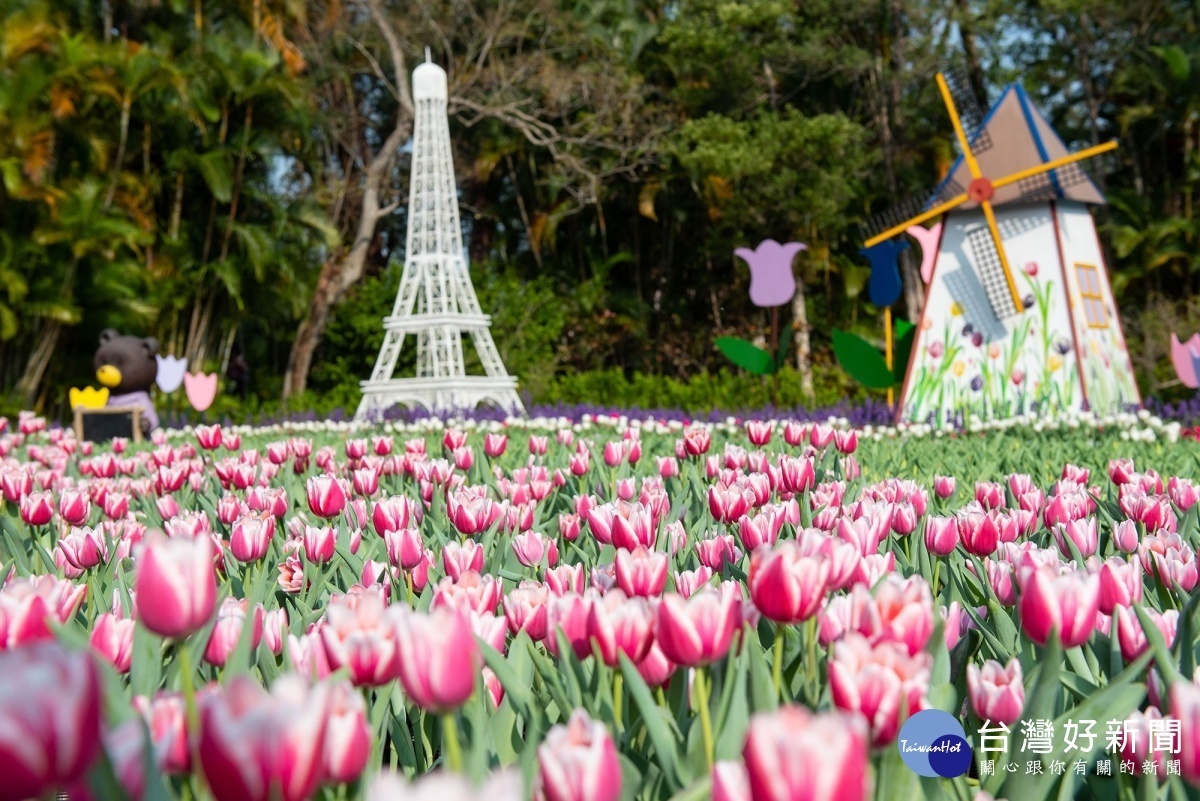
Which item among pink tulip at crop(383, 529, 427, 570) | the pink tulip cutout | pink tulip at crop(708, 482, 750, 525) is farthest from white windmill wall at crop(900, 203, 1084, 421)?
the pink tulip cutout

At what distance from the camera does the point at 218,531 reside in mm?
3059

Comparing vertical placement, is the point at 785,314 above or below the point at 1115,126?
below

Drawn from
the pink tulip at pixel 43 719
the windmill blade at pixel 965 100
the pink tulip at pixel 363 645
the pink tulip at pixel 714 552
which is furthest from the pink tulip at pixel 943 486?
the windmill blade at pixel 965 100

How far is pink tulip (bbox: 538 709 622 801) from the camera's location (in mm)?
852

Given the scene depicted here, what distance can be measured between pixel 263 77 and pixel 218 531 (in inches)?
828

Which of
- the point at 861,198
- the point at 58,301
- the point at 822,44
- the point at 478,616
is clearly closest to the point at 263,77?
the point at 58,301

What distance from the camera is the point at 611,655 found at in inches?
51.4

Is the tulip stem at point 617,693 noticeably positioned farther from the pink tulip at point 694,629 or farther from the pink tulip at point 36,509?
the pink tulip at point 36,509

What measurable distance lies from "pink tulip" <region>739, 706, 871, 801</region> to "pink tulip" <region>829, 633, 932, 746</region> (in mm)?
308

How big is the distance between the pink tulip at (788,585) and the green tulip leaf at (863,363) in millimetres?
12051

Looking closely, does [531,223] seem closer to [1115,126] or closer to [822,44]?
[822,44]

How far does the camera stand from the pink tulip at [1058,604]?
1295 mm

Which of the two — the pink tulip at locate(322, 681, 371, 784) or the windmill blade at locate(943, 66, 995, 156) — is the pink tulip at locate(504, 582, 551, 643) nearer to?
the pink tulip at locate(322, 681, 371, 784)

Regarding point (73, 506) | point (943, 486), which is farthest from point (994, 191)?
point (73, 506)
